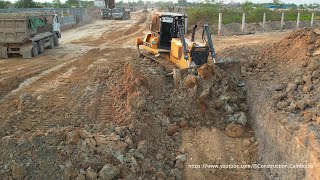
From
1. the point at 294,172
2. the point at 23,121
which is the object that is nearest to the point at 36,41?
the point at 23,121

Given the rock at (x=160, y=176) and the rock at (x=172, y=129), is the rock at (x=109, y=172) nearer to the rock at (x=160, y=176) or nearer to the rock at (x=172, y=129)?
the rock at (x=160, y=176)

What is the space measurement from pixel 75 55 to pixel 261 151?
40.1 feet

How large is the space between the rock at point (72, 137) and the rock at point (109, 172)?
842mm

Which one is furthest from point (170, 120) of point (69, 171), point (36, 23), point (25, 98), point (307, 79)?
point (36, 23)

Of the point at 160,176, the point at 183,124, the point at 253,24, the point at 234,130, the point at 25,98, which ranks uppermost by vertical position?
the point at 253,24

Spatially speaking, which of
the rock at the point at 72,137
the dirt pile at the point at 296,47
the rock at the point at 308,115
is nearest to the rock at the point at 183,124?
the rock at the point at 308,115

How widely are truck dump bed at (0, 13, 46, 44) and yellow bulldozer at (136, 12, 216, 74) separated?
20.9ft

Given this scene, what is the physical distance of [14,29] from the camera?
15.6 metres

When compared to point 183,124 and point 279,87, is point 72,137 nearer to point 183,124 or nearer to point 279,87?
point 183,124

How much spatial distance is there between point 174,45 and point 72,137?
18.9 ft

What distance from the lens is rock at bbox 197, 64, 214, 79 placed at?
908 cm

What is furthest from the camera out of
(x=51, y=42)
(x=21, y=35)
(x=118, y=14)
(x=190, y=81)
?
(x=118, y=14)

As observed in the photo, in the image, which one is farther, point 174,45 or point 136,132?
point 174,45

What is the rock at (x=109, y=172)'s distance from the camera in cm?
566
